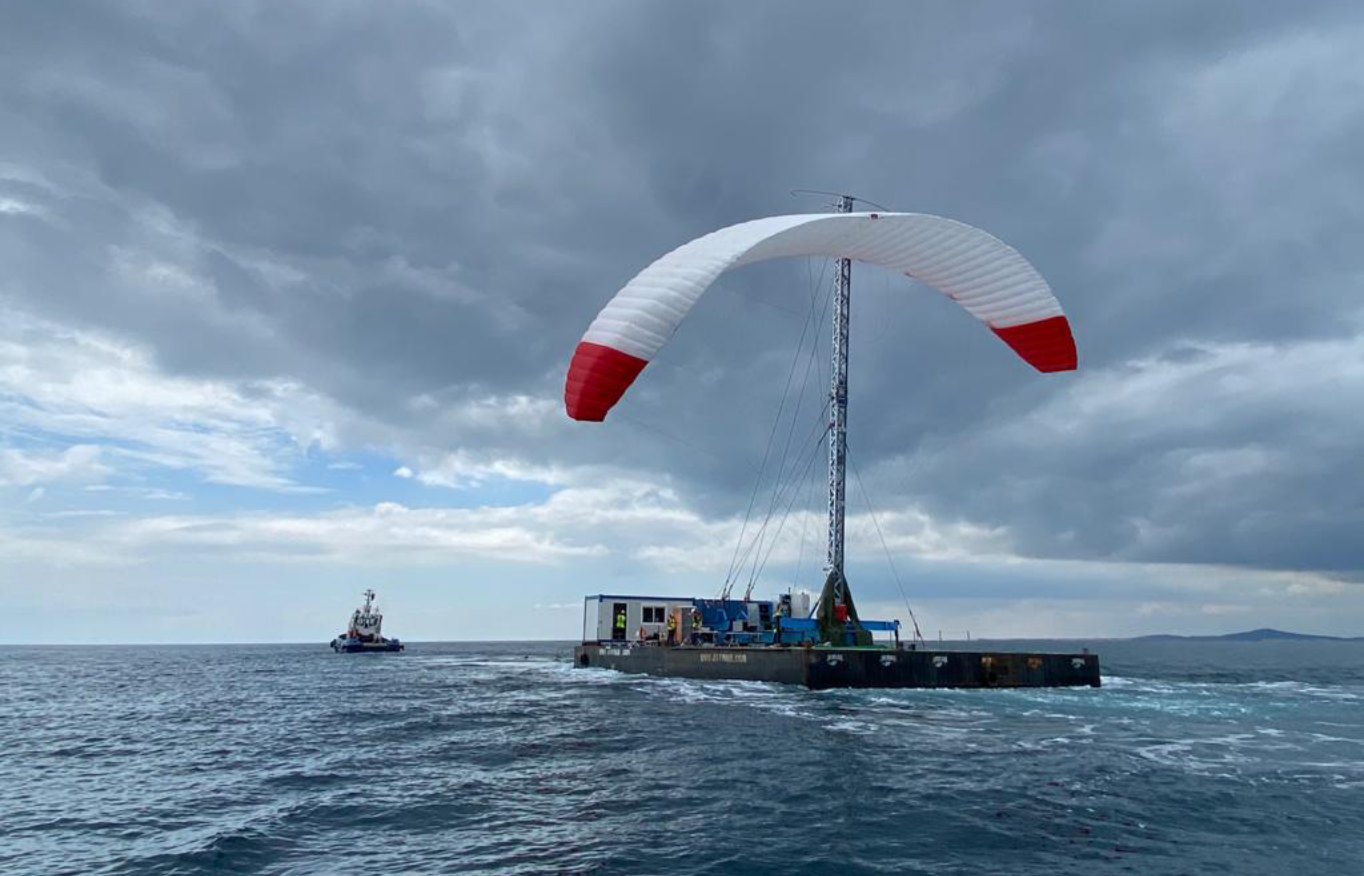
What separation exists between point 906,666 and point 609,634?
2644 cm

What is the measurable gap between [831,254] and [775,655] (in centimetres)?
2204

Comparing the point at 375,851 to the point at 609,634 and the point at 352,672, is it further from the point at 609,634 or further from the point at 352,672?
the point at 352,672

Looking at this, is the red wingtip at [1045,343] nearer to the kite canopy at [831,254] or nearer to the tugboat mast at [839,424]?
the kite canopy at [831,254]

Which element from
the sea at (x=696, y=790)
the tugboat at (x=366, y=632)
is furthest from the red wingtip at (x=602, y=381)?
the tugboat at (x=366, y=632)

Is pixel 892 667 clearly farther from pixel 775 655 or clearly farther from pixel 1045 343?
pixel 1045 343

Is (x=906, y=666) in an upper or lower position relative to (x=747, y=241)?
lower

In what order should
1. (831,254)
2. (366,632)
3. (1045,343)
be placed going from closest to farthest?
1. (1045,343)
2. (831,254)
3. (366,632)

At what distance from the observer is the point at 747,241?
23.6 metres

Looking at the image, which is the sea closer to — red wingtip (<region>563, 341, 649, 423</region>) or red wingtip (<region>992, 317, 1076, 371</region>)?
red wingtip (<region>563, 341, 649, 423</region>)

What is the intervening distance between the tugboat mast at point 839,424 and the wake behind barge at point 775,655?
4.02m

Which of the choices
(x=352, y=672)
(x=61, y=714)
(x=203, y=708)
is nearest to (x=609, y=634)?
(x=352, y=672)

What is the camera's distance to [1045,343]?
27.6 m

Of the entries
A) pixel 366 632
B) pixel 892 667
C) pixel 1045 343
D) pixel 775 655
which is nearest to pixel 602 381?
pixel 1045 343

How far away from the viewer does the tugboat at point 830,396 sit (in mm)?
22250
